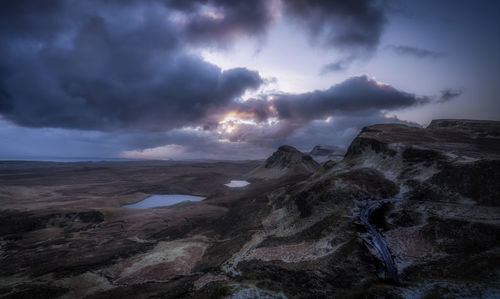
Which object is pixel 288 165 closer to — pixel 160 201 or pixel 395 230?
pixel 160 201

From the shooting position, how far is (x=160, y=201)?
12481 centimetres

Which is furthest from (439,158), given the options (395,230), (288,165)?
(288,165)

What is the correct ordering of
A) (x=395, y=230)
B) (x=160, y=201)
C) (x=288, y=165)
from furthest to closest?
1. (x=288, y=165)
2. (x=160, y=201)
3. (x=395, y=230)

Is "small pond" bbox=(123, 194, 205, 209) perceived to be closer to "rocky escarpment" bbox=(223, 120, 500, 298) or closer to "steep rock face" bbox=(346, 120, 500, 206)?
"rocky escarpment" bbox=(223, 120, 500, 298)

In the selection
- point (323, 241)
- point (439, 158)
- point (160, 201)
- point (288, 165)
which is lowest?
point (160, 201)

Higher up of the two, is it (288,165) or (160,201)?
(288,165)

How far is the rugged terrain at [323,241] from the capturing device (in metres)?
23.2

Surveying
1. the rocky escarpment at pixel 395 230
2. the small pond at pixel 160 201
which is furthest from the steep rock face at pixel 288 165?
the rocky escarpment at pixel 395 230

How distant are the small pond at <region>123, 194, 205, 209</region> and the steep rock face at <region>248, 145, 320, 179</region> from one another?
69.5 meters

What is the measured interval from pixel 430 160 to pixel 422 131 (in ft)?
109

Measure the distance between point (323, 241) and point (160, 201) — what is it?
370 ft

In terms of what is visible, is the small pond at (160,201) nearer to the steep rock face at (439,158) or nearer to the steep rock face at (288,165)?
the steep rock face at (288,165)

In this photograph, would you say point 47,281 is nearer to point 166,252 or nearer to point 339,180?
point 166,252

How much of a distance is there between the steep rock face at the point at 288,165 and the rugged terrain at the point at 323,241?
94.9m
